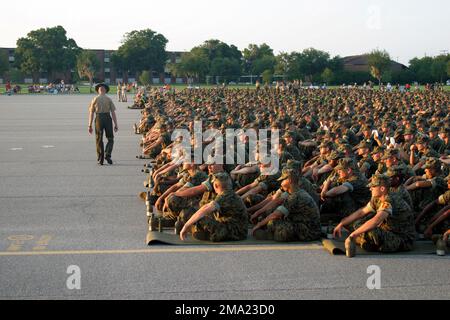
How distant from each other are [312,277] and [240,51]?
13386 cm

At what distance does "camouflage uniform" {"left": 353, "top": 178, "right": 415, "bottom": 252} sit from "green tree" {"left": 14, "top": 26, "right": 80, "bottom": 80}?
104993 millimetres

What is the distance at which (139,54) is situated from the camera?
12456 cm

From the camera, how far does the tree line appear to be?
9788 cm

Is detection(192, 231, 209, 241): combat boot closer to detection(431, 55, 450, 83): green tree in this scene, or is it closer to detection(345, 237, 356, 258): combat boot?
detection(345, 237, 356, 258): combat boot

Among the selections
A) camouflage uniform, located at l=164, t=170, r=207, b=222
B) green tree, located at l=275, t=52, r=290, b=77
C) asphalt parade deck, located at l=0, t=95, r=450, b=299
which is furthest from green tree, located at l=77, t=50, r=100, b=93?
camouflage uniform, located at l=164, t=170, r=207, b=222

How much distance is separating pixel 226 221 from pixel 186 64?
335ft

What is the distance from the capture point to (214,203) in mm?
8086

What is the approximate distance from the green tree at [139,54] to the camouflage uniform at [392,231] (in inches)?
4680

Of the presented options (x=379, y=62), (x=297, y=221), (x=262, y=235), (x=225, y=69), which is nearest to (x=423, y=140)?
(x=297, y=221)

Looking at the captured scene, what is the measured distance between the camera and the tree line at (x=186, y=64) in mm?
97875

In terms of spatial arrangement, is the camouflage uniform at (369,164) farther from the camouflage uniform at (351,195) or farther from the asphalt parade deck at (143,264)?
the asphalt parade deck at (143,264)

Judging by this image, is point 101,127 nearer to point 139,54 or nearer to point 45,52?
point 45,52
